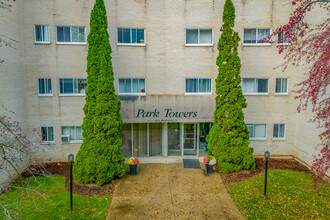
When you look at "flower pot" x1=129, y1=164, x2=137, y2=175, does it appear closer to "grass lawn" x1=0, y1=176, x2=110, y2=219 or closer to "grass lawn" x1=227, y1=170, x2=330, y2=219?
"grass lawn" x1=0, y1=176, x2=110, y2=219

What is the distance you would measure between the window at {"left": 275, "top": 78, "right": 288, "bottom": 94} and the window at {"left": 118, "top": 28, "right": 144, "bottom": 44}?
32.2ft

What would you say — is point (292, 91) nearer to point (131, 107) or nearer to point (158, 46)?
point (158, 46)

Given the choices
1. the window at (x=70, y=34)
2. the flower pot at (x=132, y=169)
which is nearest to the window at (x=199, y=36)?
the window at (x=70, y=34)

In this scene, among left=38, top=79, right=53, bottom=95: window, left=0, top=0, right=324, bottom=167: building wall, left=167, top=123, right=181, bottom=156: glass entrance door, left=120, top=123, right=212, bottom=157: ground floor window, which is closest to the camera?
left=0, top=0, right=324, bottom=167: building wall

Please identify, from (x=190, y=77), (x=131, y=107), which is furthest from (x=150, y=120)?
(x=190, y=77)

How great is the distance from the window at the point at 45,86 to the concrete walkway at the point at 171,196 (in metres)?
7.82

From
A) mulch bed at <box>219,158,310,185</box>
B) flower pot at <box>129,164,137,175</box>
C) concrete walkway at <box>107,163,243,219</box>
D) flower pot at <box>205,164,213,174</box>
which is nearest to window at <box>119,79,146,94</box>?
flower pot at <box>129,164,137,175</box>

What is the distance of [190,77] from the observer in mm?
15500

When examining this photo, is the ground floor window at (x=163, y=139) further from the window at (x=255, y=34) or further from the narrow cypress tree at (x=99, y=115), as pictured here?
the window at (x=255, y=34)

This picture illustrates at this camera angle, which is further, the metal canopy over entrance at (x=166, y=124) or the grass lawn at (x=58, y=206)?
the metal canopy over entrance at (x=166, y=124)

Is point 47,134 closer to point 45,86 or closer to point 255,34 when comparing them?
point 45,86

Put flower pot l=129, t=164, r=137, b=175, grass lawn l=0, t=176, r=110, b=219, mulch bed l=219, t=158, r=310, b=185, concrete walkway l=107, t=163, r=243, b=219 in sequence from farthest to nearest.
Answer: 1. flower pot l=129, t=164, r=137, b=175
2. mulch bed l=219, t=158, r=310, b=185
3. concrete walkway l=107, t=163, r=243, b=219
4. grass lawn l=0, t=176, r=110, b=219

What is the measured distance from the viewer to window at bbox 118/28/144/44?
15.0 m

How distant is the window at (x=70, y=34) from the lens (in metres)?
14.7
